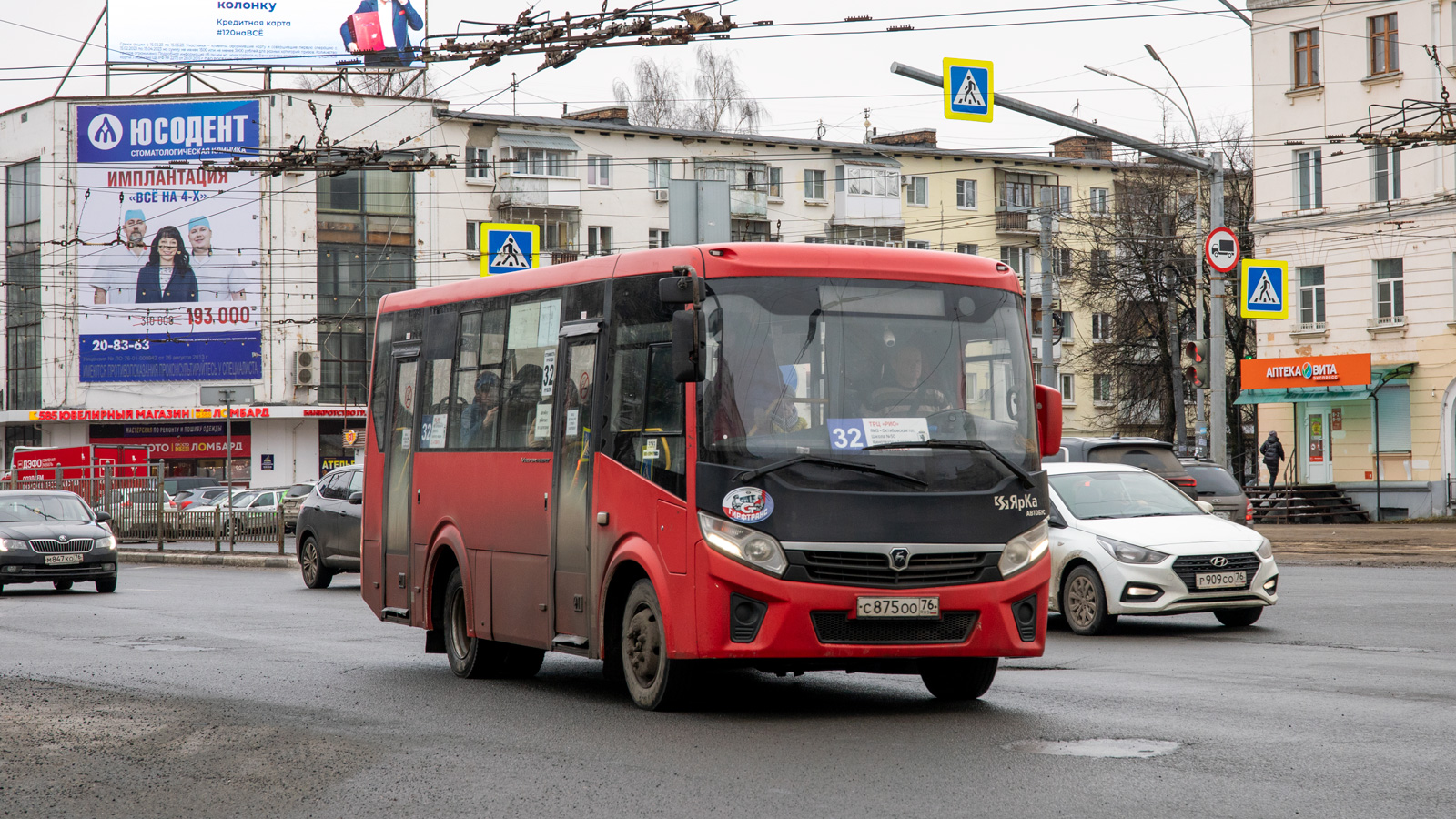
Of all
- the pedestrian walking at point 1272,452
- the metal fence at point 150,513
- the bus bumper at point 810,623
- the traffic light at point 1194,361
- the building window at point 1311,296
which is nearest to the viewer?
the bus bumper at point 810,623

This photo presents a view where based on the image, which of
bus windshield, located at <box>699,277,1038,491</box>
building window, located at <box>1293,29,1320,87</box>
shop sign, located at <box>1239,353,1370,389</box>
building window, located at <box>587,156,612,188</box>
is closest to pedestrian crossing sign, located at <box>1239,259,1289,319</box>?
shop sign, located at <box>1239,353,1370,389</box>

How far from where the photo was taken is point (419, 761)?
8094 millimetres

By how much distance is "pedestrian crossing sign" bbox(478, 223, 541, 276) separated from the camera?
23812 millimetres

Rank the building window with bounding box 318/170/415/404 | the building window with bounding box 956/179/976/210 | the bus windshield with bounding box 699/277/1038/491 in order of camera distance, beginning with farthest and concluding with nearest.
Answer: the building window with bounding box 956/179/976/210 < the building window with bounding box 318/170/415/404 < the bus windshield with bounding box 699/277/1038/491

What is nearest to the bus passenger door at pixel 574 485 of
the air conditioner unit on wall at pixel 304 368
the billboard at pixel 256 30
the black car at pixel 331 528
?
the black car at pixel 331 528

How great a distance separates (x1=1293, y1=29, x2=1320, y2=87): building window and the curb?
1184 inches

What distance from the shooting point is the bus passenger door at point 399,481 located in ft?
42.1

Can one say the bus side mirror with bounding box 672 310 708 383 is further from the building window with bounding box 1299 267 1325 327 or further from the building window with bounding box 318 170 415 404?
the building window with bounding box 318 170 415 404

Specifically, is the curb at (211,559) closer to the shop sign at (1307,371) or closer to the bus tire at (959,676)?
the bus tire at (959,676)

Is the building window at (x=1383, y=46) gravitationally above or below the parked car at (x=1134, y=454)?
above

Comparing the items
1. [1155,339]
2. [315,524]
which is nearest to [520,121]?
[1155,339]

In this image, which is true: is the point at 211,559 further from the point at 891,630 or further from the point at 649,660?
the point at 891,630

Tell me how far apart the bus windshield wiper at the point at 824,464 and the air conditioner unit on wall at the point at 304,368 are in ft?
193

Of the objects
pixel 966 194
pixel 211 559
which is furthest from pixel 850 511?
pixel 966 194
